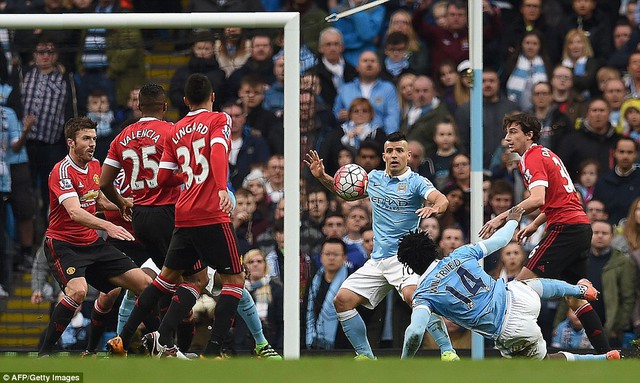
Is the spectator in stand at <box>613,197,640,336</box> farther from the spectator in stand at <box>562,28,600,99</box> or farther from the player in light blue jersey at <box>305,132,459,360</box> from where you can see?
the player in light blue jersey at <box>305,132,459,360</box>

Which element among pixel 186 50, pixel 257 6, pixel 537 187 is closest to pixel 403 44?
pixel 257 6

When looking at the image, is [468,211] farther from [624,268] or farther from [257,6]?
[257,6]

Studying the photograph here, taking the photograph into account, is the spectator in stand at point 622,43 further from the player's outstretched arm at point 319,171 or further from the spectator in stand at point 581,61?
the player's outstretched arm at point 319,171

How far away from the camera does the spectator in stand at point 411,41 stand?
13031 millimetres

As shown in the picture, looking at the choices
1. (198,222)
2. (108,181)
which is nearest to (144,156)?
(108,181)

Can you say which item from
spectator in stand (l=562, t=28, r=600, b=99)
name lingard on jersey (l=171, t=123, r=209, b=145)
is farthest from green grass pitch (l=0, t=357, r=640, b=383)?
spectator in stand (l=562, t=28, r=600, b=99)

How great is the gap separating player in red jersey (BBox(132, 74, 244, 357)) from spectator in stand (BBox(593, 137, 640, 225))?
428 centimetres

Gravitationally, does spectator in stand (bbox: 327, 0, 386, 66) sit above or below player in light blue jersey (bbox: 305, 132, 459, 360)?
above

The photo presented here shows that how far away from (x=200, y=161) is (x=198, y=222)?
42cm

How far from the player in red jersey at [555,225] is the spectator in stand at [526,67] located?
10.0 ft

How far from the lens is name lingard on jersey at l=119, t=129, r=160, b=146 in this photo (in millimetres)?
9812

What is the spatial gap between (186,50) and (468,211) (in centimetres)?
304

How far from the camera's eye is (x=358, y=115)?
12.4 metres

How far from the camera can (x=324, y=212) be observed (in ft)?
37.7
